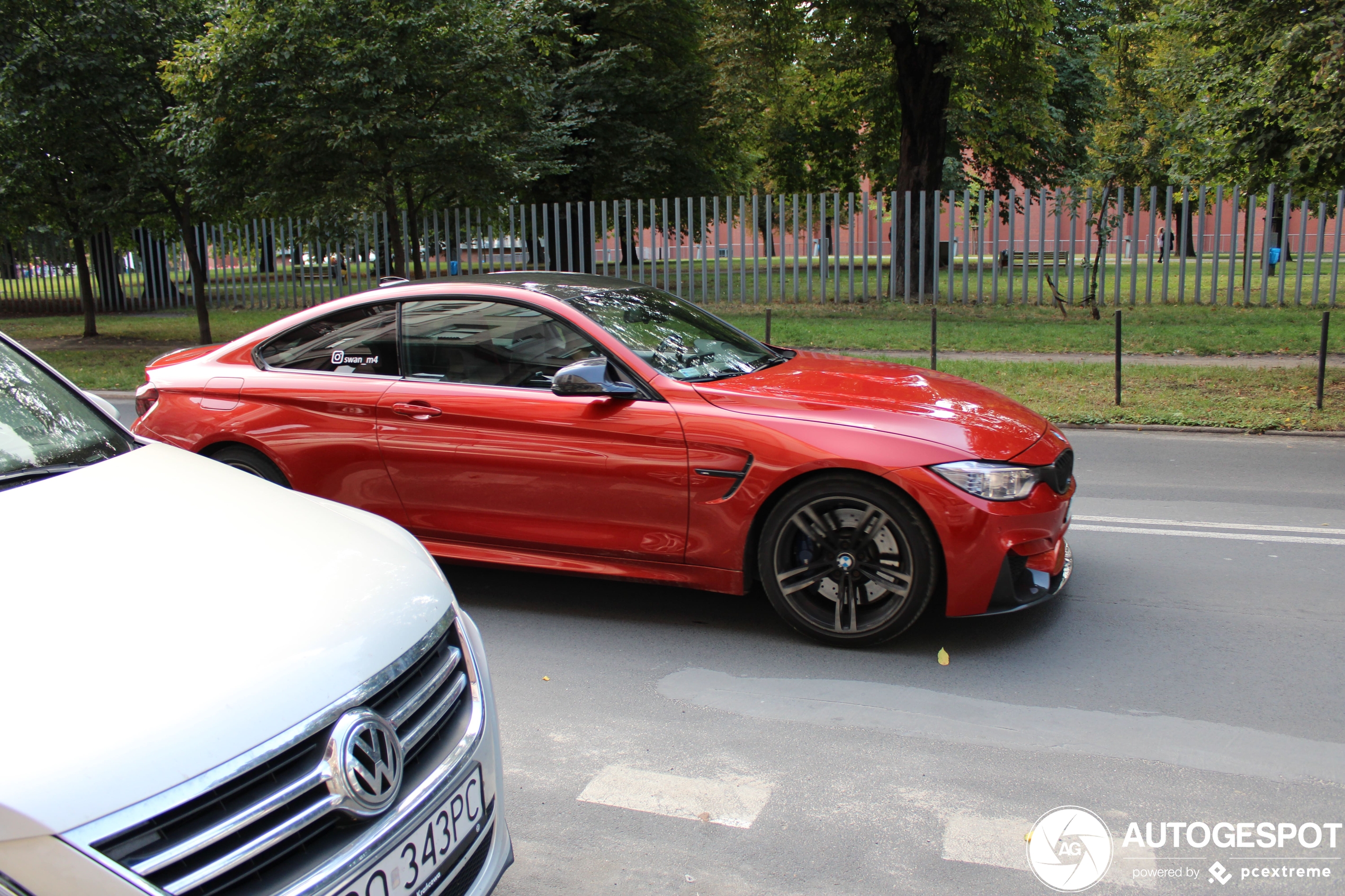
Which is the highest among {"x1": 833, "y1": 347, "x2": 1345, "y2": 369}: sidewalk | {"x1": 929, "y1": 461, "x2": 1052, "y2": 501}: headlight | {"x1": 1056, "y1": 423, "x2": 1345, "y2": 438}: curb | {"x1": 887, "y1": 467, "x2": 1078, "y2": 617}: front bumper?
{"x1": 929, "y1": 461, "x2": 1052, "y2": 501}: headlight

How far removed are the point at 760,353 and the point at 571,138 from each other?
24706mm

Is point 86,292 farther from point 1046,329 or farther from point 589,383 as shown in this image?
point 589,383

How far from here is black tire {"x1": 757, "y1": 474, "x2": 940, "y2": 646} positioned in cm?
445

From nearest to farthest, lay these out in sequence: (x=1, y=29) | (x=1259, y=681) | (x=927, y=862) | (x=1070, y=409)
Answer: (x=927, y=862)
(x=1259, y=681)
(x=1070, y=409)
(x=1, y=29)

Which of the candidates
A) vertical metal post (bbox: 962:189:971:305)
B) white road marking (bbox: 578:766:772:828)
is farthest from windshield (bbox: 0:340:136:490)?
vertical metal post (bbox: 962:189:971:305)

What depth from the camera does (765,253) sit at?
2284 cm

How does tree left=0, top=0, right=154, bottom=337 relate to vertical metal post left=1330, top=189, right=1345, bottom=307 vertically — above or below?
above

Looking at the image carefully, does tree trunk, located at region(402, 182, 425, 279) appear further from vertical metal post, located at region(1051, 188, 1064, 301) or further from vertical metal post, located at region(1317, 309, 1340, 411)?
vertical metal post, located at region(1317, 309, 1340, 411)

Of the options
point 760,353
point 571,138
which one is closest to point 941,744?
point 760,353

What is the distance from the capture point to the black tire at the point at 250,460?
5602 millimetres

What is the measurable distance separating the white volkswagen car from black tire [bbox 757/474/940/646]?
2.17m

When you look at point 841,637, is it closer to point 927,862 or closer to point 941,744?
point 941,744

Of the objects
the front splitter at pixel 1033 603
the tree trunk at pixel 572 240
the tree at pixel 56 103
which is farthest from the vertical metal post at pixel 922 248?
the front splitter at pixel 1033 603

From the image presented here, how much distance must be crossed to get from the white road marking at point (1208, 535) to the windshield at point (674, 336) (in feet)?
7.72
